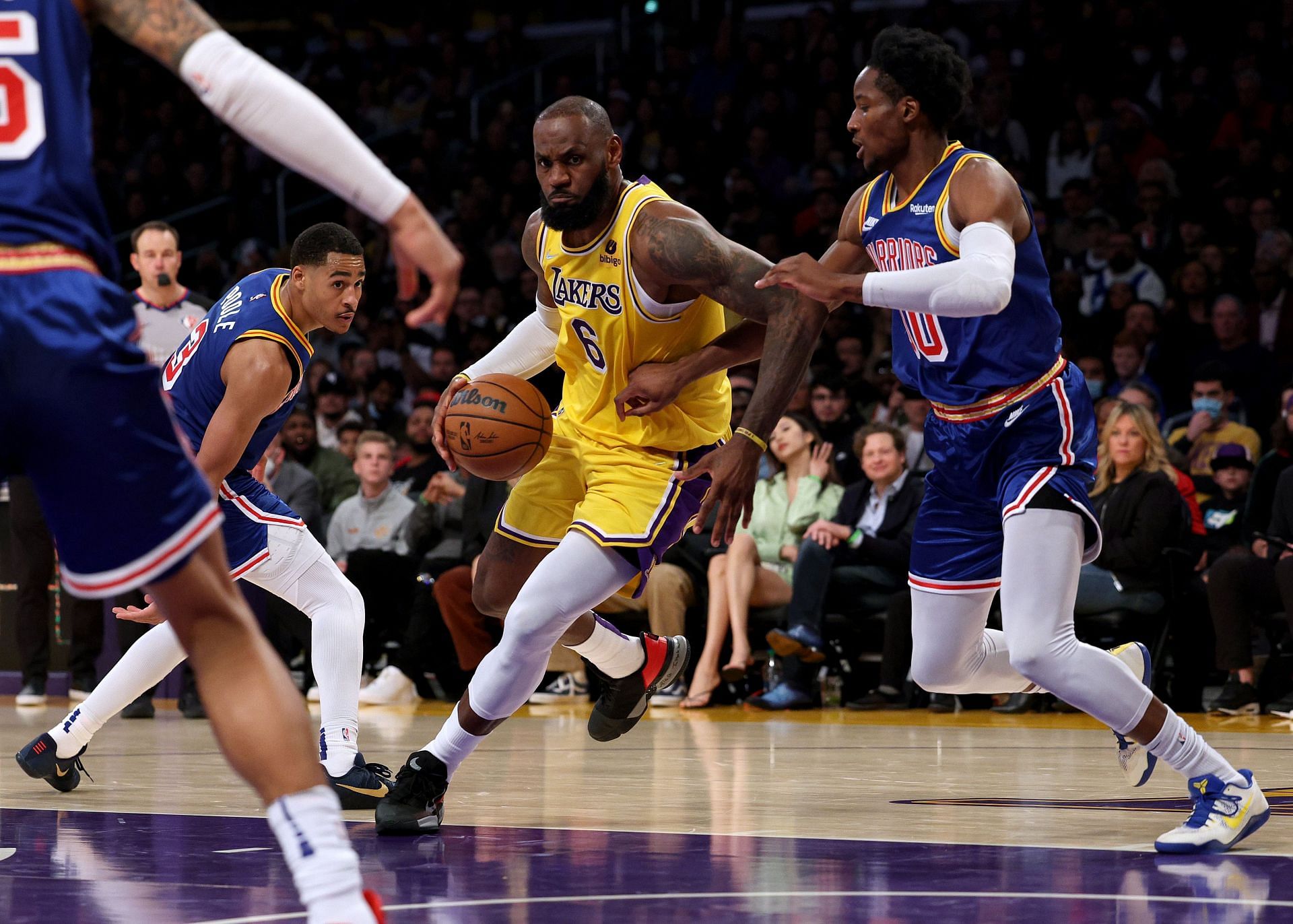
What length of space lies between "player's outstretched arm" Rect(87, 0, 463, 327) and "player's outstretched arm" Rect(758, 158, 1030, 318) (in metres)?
1.53

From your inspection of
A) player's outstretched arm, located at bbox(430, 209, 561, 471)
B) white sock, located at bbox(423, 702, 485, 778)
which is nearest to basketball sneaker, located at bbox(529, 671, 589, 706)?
player's outstretched arm, located at bbox(430, 209, 561, 471)

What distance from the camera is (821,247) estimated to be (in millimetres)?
12086

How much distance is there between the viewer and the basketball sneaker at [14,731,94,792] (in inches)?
201

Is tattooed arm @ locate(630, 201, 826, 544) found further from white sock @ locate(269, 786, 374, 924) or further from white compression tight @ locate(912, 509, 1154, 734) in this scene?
white sock @ locate(269, 786, 374, 924)

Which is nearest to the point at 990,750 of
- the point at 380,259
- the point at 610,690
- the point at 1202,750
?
the point at 610,690

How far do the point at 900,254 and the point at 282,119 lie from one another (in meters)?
2.19

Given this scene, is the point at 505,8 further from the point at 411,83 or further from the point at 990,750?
the point at 990,750

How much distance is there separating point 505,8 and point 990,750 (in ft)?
42.9

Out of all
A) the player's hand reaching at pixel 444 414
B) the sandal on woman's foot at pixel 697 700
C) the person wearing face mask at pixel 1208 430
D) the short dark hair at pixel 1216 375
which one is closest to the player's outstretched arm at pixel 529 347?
the player's hand reaching at pixel 444 414

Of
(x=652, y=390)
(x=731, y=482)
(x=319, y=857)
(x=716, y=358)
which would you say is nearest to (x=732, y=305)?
(x=716, y=358)

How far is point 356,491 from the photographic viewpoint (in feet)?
34.1

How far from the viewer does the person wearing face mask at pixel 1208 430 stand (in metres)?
8.84

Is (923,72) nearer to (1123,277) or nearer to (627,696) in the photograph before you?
(627,696)

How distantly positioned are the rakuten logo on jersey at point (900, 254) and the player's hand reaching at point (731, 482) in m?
0.63
